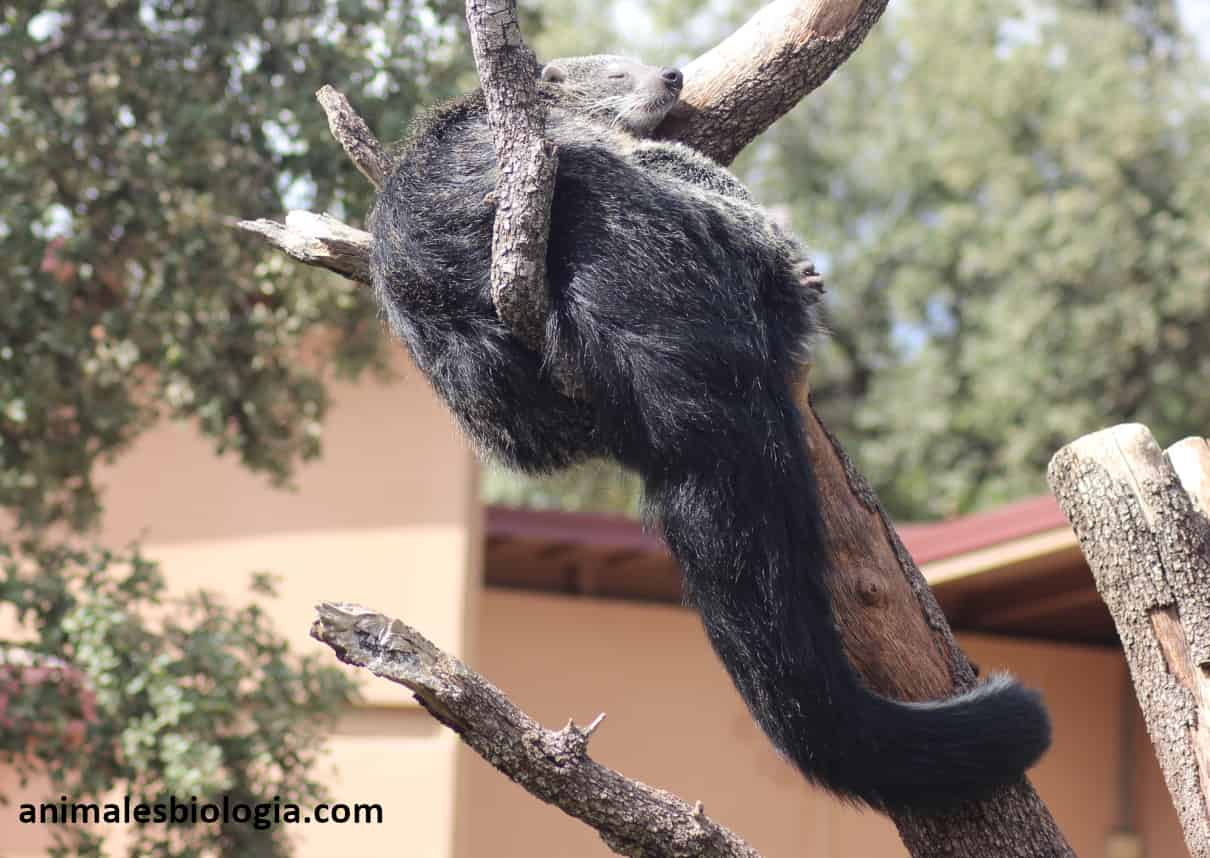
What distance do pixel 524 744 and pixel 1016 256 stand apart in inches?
427

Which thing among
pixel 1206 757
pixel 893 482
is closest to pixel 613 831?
pixel 1206 757

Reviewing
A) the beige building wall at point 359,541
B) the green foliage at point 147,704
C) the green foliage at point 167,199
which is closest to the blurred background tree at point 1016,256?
the beige building wall at point 359,541

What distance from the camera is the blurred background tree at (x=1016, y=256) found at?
11445 mm

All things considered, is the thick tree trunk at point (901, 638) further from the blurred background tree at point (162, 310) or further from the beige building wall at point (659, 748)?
the beige building wall at point (659, 748)

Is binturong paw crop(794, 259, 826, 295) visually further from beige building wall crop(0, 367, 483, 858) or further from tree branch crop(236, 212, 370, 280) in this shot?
beige building wall crop(0, 367, 483, 858)

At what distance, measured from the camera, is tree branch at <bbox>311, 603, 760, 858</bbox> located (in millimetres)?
1853

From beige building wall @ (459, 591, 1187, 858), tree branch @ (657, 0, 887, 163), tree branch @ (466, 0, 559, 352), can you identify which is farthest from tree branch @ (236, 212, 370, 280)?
beige building wall @ (459, 591, 1187, 858)

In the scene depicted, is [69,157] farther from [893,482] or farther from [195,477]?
[893,482]

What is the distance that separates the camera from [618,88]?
2957mm

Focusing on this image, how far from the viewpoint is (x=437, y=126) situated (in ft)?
8.37

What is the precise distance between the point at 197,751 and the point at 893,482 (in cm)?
1001

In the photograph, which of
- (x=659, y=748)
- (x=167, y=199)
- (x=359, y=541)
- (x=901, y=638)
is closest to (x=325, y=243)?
(x=901, y=638)

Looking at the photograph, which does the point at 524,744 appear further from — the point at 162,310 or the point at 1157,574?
the point at 162,310

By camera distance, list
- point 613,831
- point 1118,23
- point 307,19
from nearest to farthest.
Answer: point 613,831 → point 307,19 → point 1118,23
